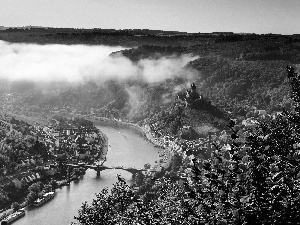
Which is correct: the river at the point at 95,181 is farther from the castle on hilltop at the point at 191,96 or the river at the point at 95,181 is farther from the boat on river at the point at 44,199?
the castle on hilltop at the point at 191,96

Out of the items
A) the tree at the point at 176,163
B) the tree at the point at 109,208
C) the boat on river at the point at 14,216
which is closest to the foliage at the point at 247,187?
the tree at the point at 109,208

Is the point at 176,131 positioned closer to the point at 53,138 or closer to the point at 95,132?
the point at 95,132

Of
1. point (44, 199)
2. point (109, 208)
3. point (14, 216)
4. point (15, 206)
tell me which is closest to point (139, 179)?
point (44, 199)

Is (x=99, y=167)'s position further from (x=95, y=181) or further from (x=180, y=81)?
(x=180, y=81)

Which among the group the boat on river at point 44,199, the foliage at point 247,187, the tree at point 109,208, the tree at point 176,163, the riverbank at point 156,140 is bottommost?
the riverbank at point 156,140

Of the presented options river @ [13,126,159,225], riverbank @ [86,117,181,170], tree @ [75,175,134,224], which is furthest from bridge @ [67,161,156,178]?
tree @ [75,175,134,224]

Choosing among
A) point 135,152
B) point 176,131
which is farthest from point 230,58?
point 135,152
